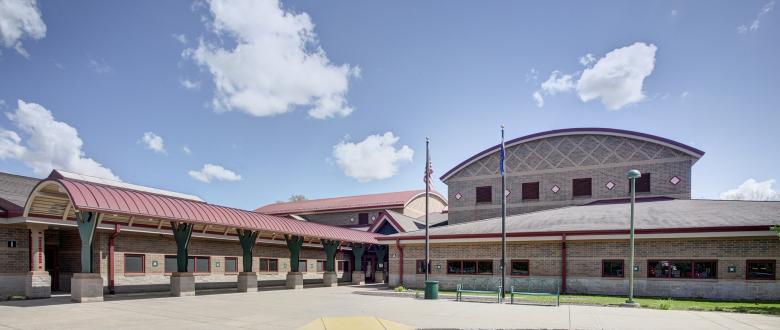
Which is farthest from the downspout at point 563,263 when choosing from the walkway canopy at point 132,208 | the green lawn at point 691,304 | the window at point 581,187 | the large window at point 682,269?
the walkway canopy at point 132,208

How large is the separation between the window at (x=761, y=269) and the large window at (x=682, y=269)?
1192 millimetres

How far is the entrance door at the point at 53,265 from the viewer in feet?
78.1

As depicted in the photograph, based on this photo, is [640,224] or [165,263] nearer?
[640,224]

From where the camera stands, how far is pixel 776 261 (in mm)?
19547

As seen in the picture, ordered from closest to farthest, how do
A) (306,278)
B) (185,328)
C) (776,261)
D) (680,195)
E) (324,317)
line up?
(185,328) < (324,317) < (776,261) < (680,195) < (306,278)

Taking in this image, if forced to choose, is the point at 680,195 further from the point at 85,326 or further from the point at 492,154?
the point at 85,326

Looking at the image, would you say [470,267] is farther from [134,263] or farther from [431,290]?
[134,263]

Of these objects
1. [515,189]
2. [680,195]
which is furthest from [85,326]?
[680,195]

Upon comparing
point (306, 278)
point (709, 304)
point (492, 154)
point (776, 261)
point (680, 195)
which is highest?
point (492, 154)

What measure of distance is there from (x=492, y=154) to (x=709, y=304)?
60.0ft

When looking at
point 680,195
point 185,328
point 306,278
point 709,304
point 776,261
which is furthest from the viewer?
point 306,278

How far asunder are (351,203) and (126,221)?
85.3 feet

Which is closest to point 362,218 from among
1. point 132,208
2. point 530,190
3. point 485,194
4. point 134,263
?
point 485,194

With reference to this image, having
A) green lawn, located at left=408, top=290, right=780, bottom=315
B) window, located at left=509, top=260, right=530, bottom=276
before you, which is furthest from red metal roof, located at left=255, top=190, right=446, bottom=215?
green lawn, located at left=408, top=290, right=780, bottom=315
